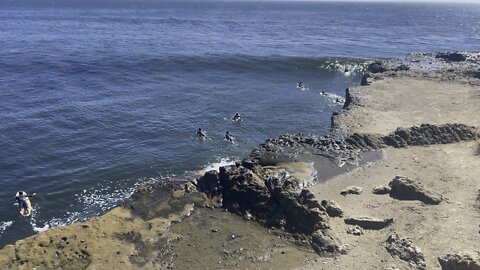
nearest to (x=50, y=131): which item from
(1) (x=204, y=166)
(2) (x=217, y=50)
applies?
(1) (x=204, y=166)

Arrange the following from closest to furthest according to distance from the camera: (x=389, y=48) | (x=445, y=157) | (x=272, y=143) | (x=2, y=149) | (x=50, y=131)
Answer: (x=445, y=157), (x=272, y=143), (x=2, y=149), (x=50, y=131), (x=389, y=48)

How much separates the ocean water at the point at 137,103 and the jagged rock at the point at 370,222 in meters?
16.3

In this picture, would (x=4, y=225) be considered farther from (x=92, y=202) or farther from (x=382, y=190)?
(x=382, y=190)

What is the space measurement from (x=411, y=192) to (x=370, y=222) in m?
4.67

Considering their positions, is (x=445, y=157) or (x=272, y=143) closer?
(x=445, y=157)

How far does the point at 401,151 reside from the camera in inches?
1403

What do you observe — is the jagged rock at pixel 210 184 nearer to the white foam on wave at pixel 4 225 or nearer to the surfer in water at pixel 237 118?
the white foam on wave at pixel 4 225

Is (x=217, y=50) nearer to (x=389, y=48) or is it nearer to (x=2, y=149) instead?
(x=389, y=48)

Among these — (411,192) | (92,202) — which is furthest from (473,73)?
(92,202)

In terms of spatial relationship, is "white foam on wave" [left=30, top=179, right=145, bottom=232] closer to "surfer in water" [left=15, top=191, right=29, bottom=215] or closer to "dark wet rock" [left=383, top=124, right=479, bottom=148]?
"surfer in water" [left=15, top=191, right=29, bottom=215]

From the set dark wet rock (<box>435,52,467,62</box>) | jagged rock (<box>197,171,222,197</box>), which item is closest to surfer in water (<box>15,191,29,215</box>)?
jagged rock (<box>197,171,222,197</box>)

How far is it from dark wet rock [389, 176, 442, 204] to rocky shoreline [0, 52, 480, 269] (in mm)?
65

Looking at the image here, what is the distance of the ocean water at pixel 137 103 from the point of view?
1375 inches

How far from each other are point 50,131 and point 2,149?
17.2 ft
